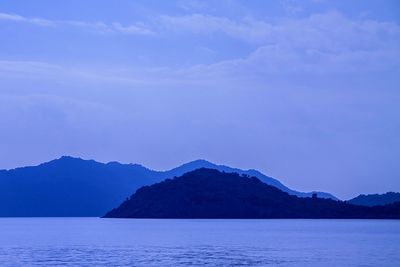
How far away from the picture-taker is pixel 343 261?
76688 millimetres

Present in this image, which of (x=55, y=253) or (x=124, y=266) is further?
(x=55, y=253)

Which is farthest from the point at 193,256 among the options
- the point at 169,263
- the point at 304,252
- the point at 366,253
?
the point at 366,253

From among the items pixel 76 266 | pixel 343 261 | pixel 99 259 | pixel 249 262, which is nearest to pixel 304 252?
pixel 343 261

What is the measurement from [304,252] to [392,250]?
13.0m

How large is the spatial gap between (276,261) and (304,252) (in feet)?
52.5

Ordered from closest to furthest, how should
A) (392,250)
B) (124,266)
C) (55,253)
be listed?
(124,266), (55,253), (392,250)

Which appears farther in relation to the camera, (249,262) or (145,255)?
(145,255)

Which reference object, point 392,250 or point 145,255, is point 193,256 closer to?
point 145,255

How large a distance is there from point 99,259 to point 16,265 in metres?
10.1

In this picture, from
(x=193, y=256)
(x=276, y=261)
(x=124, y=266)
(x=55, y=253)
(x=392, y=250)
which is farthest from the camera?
(x=392, y=250)

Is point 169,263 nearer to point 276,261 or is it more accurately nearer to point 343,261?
point 276,261

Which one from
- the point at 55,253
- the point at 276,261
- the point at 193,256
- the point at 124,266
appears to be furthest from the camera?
the point at 55,253

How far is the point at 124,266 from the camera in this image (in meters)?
68.1

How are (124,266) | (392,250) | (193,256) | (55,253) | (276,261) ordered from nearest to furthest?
(124,266)
(276,261)
(193,256)
(55,253)
(392,250)
